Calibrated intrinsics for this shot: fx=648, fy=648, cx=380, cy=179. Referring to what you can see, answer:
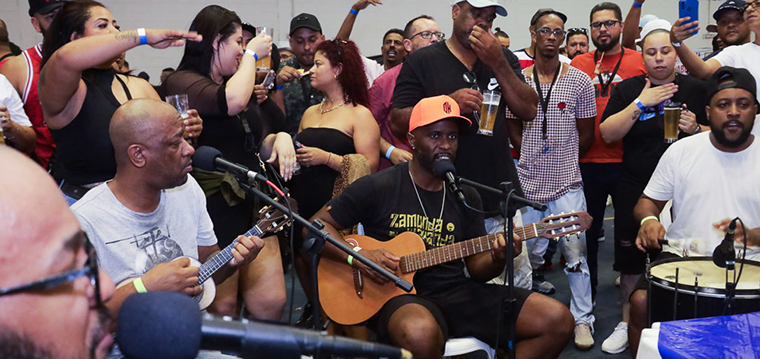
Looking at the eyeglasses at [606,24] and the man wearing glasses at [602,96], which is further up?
the eyeglasses at [606,24]

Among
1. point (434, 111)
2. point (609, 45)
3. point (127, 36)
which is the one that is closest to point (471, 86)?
point (434, 111)

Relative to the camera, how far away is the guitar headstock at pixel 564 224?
3195 mm

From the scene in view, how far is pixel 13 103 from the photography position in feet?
11.7

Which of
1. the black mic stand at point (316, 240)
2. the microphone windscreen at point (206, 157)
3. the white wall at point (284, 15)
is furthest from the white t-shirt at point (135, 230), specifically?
the white wall at point (284, 15)

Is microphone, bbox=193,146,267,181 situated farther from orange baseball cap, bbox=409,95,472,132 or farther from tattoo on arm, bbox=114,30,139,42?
orange baseball cap, bbox=409,95,472,132

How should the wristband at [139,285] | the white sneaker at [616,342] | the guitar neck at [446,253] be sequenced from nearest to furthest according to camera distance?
1. the wristband at [139,285]
2. the guitar neck at [446,253]
3. the white sneaker at [616,342]

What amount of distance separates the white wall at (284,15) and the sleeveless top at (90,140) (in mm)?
6197

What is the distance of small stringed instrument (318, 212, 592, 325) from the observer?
3.22m

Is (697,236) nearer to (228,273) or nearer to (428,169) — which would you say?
(428,169)

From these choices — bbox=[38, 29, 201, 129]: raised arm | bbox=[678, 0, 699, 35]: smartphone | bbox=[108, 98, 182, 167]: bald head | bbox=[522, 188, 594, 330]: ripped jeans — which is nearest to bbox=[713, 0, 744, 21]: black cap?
bbox=[678, 0, 699, 35]: smartphone

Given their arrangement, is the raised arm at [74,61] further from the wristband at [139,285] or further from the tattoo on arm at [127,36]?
the wristband at [139,285]

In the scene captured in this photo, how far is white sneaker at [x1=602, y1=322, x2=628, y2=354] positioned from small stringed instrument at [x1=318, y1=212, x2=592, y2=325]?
4.42 ft

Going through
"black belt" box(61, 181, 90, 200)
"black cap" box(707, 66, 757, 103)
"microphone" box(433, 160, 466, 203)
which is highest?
"black cap" box(707, 66, 757, 103)

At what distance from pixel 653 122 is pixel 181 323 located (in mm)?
4106
